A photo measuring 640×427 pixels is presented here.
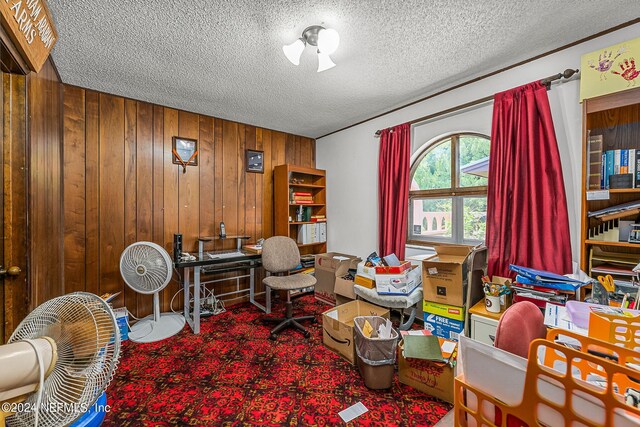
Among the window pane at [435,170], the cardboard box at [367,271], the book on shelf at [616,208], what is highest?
the window pane at [435,170]

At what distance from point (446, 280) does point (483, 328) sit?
0.42m

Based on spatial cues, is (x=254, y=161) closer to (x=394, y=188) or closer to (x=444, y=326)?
(x=394, y=188)

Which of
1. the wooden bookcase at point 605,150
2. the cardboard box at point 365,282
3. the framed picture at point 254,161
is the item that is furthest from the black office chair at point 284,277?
the wooden bookcase at point 605,150

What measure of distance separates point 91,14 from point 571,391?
112 inches

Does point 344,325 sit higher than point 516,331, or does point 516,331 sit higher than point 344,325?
point 516,331

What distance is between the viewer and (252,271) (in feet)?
11.4

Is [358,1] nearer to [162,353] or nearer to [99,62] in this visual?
[99,62]

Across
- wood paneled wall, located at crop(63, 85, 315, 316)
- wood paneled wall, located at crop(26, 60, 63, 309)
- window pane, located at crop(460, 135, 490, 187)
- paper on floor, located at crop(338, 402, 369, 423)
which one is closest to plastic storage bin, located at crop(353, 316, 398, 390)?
paper on floor, located at crop(338, 402, 369, 423)

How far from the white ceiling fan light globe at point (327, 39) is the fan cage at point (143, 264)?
2.25m

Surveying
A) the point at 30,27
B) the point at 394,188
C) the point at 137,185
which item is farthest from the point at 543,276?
the point at 137,185

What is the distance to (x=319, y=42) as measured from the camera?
177cm

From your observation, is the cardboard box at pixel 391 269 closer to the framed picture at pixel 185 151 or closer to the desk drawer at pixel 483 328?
the desk drawer at pixel 483 328

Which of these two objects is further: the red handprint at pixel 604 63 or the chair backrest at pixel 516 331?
the red handprint at pixel 604 63

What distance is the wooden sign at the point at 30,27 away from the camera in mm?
1097
